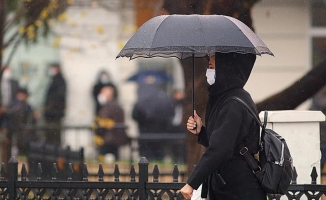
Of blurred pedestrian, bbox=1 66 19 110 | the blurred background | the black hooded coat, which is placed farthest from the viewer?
blurred pedestrian, bbox=1 66 19 110

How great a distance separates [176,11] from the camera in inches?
311

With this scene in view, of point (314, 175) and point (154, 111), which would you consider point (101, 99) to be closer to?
point (154, 111)

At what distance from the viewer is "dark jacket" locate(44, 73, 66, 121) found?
12.4m

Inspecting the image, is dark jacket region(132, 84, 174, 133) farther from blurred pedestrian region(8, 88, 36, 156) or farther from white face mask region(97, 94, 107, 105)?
blurred pedestrian region(8, 88, 36, 156)

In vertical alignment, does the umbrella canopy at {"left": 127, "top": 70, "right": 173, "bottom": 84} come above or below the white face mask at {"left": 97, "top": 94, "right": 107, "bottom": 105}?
above

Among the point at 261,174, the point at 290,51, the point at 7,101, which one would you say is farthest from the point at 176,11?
the point at 7,101

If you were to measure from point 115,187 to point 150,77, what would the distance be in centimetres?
1185

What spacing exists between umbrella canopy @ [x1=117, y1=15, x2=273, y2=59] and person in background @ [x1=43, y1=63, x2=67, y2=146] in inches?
294

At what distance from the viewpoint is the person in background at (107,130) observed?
14.8 meters

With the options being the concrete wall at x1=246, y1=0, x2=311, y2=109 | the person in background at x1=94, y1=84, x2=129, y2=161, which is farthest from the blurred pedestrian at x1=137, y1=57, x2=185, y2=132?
the concrete wall at x1=246, y1=0, x2=311, y2=109

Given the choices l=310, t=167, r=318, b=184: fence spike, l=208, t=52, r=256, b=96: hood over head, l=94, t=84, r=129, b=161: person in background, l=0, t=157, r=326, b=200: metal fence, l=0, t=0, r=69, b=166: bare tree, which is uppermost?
l=0, t=0, r=69, b=166: bare tree

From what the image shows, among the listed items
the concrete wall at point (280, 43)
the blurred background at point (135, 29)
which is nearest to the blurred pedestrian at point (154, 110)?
the blurred background at point (135, 29)

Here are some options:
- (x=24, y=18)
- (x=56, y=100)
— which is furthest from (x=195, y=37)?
(x=56, y=100)

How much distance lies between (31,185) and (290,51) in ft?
11.0
